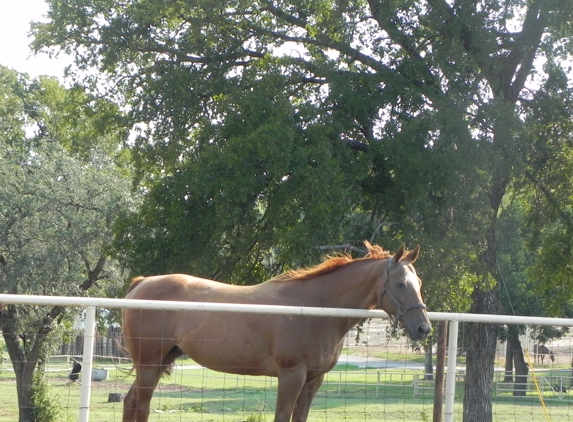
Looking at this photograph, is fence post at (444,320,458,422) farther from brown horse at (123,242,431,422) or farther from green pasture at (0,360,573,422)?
green pasture at (0,360,573,422)

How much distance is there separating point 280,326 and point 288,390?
494 mm

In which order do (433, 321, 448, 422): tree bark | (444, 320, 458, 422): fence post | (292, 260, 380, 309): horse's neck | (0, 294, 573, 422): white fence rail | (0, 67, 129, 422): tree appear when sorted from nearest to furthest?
(0, 294, 573, 422): white fence rail → (444, 320, 458, 422): fence post → (292, 260, 380, 309): horse's neck → (433, 321, 448, 422): tree bark → (0, 67, 129, 422): tree

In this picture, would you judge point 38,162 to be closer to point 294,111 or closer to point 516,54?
point 294,111

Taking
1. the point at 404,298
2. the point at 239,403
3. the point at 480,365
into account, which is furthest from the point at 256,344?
the point at 239,403

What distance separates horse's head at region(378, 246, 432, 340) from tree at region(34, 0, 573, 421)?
24.1ft

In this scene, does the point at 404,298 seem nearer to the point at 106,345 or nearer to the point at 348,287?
the point at 348,287

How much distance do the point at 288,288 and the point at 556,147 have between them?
11587 mm

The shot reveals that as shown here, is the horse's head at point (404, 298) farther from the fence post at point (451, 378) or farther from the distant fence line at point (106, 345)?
the distant fence line at point (106, 345)

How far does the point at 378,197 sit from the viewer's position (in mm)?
15562

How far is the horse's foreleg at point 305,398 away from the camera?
6.02 meters

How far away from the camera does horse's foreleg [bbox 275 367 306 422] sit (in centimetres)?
570

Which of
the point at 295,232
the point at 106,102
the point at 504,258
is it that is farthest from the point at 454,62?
the point at 504,258

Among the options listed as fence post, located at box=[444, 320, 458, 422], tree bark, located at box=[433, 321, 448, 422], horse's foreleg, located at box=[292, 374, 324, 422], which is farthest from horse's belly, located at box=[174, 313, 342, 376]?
tree bark, located at box=[433, 321, 448, 422]

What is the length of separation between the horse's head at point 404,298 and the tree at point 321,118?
7.34 meters
